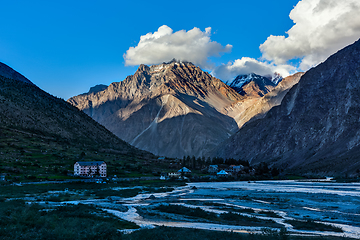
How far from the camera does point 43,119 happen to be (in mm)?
162000

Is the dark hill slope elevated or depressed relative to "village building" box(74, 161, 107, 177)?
elevated

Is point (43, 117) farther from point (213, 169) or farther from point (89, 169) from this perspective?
point (213, 169)

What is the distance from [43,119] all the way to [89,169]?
67926 millimetres

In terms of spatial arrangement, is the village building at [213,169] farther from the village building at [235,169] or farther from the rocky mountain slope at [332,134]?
the rocky mountain slope at [332,134]

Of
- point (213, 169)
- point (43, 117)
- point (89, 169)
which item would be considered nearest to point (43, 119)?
point (43, 117)

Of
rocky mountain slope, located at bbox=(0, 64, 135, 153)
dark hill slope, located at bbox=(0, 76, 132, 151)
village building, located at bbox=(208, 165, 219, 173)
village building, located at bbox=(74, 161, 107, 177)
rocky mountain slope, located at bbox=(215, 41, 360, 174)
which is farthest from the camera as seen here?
village building, located at bbox=(208, 165, 219, 173)

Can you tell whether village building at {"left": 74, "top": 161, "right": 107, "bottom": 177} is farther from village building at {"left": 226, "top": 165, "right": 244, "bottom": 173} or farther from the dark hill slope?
village building at {"left": 226, "top": 165, "right": 244, "bottom": 173}

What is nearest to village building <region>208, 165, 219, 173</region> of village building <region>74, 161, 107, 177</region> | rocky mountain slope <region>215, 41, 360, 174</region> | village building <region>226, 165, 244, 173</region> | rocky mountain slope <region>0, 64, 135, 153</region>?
village building <region>226, 165, 244, 173</region>

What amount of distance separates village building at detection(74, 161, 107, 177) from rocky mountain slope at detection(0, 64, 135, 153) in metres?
43.3

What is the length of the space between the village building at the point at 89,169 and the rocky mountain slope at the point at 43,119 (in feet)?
142

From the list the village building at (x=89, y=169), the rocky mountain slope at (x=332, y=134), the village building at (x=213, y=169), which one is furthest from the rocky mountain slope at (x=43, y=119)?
the rocky mountain slope at (x=332, y=134)

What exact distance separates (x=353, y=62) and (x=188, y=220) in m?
193

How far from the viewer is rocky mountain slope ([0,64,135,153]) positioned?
147250 millimetres

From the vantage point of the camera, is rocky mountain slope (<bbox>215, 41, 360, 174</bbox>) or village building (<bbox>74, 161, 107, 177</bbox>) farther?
rocky mountain slope (<bbox>215, 41, 360, 174</bbox>)
